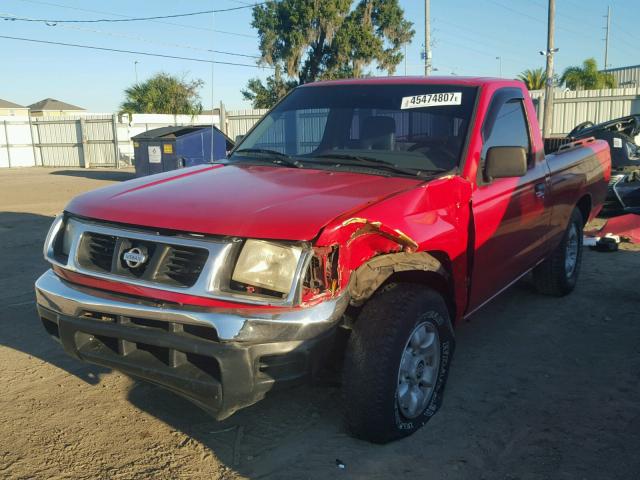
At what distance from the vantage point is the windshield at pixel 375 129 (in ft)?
11.8

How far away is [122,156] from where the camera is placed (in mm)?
25797

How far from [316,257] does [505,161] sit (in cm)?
157

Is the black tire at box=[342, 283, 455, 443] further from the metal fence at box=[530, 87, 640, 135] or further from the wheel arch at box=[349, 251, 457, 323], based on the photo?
the metal fence at box=[530, 87, 640, 135]

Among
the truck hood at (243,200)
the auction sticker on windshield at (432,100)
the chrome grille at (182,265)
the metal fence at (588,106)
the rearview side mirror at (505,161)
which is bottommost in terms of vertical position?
the chrome grille at (182,265)

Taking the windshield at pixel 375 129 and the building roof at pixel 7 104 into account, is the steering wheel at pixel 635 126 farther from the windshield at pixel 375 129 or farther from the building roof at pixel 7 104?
the building roof at pixel 7 104

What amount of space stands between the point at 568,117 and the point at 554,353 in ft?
54.8

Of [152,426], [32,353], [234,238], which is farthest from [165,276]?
[32,353]

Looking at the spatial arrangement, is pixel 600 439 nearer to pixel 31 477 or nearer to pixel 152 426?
pixel 152 426

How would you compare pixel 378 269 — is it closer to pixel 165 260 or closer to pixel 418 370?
pixel 418 370

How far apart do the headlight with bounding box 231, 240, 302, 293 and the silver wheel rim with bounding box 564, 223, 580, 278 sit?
376 centimetres

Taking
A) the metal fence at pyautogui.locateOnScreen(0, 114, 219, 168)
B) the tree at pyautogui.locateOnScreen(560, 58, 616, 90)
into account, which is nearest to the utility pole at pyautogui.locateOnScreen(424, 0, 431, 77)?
the metal fence at pyautogui.locateOnScreen(0, 114, 219, 168)

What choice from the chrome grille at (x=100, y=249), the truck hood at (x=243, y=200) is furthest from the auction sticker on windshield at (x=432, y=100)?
the chrome grille at (x=100, y=249)

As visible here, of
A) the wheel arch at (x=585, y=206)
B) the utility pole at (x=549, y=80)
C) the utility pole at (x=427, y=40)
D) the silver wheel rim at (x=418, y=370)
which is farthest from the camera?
the utility pole at (x=427, y=40)

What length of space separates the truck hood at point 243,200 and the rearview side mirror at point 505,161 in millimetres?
581
